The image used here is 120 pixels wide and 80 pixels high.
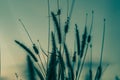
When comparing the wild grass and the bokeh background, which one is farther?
the bokeh background

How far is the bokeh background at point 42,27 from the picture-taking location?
5.52 ft

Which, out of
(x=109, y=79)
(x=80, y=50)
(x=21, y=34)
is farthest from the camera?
(x=109, y=79)

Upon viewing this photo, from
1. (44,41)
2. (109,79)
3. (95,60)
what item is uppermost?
(44,41)

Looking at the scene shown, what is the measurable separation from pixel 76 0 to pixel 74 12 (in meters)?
0.08

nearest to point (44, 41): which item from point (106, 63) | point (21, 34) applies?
point (21, 34)

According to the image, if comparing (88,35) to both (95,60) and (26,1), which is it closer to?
(95,60)

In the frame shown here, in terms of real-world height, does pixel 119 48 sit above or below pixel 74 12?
below

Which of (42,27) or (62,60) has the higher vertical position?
(42,27)

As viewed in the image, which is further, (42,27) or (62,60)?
(42,27)

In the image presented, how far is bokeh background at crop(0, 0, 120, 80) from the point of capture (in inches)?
66.3

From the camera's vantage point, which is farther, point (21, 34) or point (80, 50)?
point (21, 34)

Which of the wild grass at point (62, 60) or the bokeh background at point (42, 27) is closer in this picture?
the wild grass at point (62, 60)

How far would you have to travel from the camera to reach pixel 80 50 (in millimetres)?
1587

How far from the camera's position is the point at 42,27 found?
1732 mm
